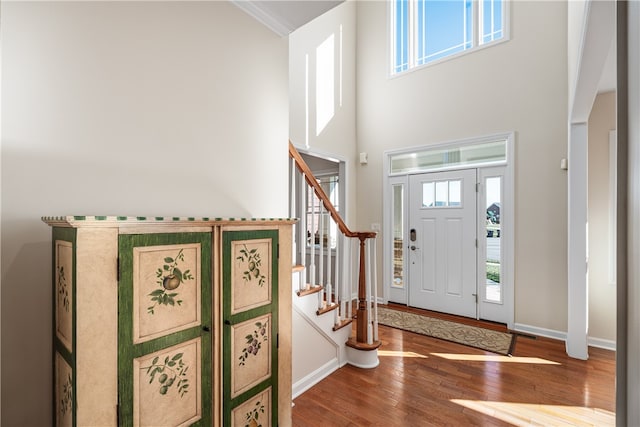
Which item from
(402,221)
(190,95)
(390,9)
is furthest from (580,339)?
(390,9)

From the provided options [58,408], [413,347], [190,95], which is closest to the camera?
[58,408]

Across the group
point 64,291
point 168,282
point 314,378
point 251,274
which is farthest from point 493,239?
point 64,291

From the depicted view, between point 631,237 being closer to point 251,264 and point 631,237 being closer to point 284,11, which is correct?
point 251,264

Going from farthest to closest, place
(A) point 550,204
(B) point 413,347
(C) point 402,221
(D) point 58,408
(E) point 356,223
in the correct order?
(E) point 356,223 < (C) point 402,221 < (A) point 550,204 < (B) point 413,347 < (D) point 58,408

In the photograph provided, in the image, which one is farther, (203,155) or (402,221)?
(402,221)

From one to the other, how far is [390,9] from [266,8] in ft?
11.3

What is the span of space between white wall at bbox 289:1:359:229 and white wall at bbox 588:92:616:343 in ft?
9.41

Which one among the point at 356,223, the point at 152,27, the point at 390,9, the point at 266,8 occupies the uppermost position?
the point at 390,9

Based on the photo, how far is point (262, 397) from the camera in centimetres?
159

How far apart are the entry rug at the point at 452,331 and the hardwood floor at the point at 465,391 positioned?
6.2 inches

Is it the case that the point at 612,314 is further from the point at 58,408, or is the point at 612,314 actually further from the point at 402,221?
the point at 58,408

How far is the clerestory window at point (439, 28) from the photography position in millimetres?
3904

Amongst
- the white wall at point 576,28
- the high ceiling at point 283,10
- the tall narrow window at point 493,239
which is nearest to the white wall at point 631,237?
the white wall at point 576,28

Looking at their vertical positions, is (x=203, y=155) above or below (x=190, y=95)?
below
